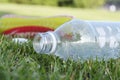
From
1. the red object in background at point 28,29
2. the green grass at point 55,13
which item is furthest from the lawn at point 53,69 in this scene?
the green grass at point 55,13

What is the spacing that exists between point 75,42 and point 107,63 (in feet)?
0.77

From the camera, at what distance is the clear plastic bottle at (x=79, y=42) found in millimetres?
1950

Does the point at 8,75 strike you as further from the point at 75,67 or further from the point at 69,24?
the point at 69,24

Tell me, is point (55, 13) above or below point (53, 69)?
above

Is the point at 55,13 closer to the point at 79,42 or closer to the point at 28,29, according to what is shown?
the point at 28,29

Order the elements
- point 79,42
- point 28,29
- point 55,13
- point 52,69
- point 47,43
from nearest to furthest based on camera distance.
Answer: point 52,69, point 47,43, point 79,42, point 28,29, point 55,13

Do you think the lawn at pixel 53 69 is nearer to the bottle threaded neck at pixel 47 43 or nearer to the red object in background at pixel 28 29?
the bottle threaded neck at pixel 47 43

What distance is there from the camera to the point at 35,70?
1.52 metres

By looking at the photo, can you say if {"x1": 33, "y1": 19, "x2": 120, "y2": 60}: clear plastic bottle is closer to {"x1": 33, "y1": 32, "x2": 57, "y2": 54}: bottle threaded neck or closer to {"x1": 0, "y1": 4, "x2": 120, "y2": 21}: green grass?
{"x1": 33, "y1": 32, "x2": 57, "y2": 54}: bottle threaded neck

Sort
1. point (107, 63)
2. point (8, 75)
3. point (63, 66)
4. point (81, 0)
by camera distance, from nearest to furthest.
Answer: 1. point (8, 75)
2. point (63, 66)
3. point (107, 63)
4. point (81, 0)

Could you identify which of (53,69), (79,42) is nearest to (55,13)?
(79,42)

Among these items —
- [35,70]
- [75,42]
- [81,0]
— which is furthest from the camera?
[81,0]

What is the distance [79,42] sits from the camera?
6.65 feet

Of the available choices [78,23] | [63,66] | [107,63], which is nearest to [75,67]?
[63,66]
